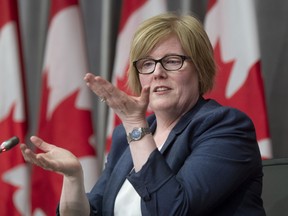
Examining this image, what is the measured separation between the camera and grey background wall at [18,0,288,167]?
8.61ft

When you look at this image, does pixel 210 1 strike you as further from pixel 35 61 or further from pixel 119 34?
pixel 35 61

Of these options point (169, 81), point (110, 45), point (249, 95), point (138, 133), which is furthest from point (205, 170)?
point (110, 45)

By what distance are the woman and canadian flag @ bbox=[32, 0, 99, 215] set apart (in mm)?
876

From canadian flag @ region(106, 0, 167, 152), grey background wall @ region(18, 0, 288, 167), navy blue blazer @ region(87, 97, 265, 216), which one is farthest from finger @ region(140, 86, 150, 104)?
grey background wall @ region(18, 0, 288, 167)

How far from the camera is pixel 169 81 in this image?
1.56 m

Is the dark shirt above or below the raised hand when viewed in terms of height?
below

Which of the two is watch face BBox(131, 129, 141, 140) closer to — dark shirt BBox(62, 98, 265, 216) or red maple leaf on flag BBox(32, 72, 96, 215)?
dark shirt BBox(62, 98, 265, 216)

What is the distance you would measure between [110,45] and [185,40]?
127 cm

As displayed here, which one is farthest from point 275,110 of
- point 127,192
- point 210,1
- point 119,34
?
point 127,192

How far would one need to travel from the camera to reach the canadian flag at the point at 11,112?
2.69m

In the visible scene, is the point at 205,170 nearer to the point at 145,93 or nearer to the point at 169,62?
the point at 145,93

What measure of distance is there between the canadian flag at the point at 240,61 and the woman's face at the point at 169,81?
80 cm

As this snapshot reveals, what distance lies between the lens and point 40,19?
291cm

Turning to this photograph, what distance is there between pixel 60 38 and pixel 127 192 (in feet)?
4.24
